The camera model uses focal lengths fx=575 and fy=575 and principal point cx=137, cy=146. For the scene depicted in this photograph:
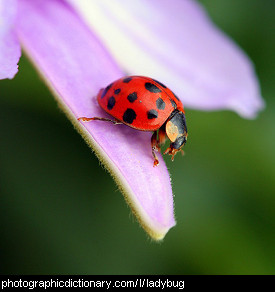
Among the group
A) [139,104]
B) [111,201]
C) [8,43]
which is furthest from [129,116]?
[111,201]

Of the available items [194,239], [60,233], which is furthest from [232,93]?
[60,233]

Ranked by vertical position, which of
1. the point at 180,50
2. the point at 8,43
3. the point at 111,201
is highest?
the point at 8,43

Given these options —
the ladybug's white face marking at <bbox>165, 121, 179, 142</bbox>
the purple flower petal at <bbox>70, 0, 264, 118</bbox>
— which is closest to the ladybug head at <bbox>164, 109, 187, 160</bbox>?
the ladybug's white face marking at <bbox>165, 121, 179, 142</bbox>

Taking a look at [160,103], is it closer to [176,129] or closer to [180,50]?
[176,129]

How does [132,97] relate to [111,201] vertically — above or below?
above

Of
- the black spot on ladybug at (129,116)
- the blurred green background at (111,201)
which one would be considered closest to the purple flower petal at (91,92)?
the black spot on ladybug at (129,116)

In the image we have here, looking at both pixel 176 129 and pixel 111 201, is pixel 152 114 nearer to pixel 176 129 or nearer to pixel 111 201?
pixel 176 129

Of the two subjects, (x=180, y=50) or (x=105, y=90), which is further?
(x=180, y=50)
